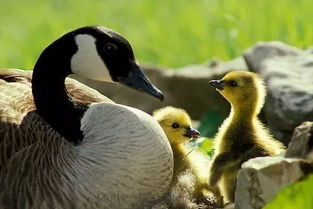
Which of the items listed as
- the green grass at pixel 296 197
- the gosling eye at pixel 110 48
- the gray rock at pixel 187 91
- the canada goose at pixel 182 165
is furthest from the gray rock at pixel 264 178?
the gray rock at pixel 187 91

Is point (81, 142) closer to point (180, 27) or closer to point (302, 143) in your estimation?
point (302, 143)

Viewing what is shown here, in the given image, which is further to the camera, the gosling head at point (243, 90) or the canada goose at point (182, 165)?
the gosling head at point (243, 90)

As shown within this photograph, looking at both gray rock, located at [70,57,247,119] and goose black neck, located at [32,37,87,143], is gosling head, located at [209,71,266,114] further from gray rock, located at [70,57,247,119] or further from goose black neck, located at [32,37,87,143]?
gray rock, located at [70,57,247,119]

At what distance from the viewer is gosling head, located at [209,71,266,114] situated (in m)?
6.84

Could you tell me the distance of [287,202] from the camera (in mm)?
4613

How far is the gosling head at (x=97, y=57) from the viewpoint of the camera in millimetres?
6035

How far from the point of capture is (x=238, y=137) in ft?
21.6

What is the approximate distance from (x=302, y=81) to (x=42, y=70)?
2378 mm

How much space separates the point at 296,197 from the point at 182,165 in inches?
79.8

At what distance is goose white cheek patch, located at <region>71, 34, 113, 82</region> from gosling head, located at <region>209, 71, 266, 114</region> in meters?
1.11

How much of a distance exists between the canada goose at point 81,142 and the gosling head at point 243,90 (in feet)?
3.22

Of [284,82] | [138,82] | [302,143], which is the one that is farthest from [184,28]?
[302,143]

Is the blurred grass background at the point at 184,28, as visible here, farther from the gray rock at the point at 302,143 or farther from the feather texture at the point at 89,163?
the gray rock at the point at 302,143

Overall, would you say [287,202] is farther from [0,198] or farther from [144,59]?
[144,59]
